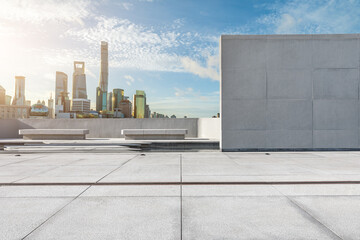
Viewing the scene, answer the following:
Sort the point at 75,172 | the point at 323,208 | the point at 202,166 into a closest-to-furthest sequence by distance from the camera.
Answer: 1. the point at 323,208
2. the point at 75,172
3. the point at 202,166

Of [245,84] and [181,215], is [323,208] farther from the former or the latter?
[245,84]

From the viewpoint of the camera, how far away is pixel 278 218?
133 inches

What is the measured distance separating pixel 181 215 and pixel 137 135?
11.9 metres

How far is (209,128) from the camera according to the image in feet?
55.4

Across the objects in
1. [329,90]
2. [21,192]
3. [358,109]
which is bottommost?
[21,192]

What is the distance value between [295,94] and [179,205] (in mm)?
10433

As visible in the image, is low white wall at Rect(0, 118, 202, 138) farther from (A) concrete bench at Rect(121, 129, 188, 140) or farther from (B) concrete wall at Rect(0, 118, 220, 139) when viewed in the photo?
(A) concrete bench at Rect(121, 129, 188, 140)

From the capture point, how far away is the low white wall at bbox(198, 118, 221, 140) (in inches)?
624

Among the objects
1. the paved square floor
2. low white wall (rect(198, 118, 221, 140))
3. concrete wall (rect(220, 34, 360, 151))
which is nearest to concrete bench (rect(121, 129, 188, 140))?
low white wall (rect(198, 118, 221, 140))

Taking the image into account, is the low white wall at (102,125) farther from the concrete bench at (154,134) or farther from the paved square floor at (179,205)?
the paved square floor at (179,205)

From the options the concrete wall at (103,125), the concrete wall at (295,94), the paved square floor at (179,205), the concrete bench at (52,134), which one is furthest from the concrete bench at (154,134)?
the paved square floor at (179,205)

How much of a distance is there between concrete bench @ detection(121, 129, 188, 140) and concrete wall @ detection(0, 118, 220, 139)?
9.56 ft

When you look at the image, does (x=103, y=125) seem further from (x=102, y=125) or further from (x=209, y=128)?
(x=209, y=128)

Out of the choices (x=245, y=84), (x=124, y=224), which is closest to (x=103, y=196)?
(x=124, y=224)
